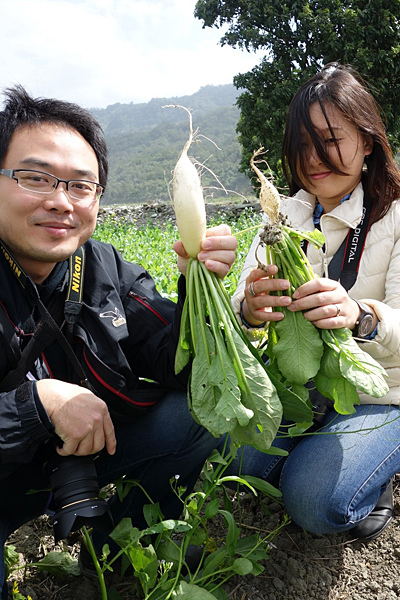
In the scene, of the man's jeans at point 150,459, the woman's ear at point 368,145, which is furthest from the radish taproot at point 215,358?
the woman's ear at point 368,145

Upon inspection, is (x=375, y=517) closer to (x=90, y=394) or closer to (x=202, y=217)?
(x=90, y=394)

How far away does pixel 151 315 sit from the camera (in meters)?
1.69

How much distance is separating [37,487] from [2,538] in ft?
0.53

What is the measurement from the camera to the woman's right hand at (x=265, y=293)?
139 cm

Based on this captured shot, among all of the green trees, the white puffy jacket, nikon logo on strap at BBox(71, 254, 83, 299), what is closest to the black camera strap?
nikon logo on strap at BBox(71, 254, 83, 299)

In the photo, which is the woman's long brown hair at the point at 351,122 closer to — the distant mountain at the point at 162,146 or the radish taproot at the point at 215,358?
the distant mountain at the point at 162,146

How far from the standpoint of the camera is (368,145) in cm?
187

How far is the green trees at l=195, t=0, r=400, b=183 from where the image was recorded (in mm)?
14859

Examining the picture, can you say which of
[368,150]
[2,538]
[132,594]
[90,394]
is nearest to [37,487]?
[2,538]

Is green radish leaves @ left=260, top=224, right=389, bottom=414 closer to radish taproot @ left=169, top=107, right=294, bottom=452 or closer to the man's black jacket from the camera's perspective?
radish taproot @ left=169, top=107, right=294, bottom=452

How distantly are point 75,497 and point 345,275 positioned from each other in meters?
1.19

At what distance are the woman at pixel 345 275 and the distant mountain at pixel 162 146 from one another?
36 centimetres

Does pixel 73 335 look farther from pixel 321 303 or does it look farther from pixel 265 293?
pixel 321 303

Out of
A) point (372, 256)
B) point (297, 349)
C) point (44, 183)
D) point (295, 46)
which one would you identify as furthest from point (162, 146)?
point (297, 349)
